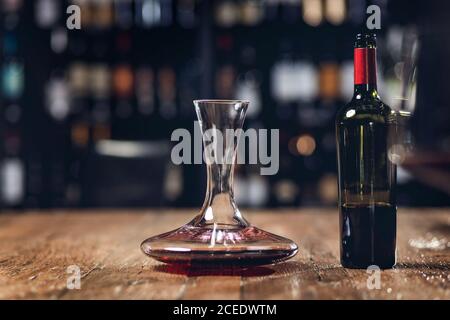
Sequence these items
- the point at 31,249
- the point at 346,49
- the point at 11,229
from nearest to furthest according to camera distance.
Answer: the point at 31,249, the point at 11,229, the point at 346,49

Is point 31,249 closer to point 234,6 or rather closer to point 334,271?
point 334,271

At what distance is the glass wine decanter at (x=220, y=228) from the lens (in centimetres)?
88

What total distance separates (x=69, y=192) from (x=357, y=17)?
187 centimetres

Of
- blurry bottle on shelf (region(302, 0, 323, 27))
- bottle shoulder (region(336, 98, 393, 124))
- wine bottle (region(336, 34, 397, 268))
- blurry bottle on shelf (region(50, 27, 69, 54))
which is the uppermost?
blurry bottle on shelf (region(302, 0, 323, 27))

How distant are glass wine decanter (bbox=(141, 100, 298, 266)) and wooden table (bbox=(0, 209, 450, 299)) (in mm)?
24

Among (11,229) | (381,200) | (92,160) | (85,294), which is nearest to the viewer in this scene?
(85,294)

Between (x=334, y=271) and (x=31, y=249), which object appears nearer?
(x=334, y=271)

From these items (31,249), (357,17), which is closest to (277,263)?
(31,249)

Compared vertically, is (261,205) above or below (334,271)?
below

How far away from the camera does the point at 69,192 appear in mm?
3881

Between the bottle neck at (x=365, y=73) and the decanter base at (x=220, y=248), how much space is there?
0.72 feet

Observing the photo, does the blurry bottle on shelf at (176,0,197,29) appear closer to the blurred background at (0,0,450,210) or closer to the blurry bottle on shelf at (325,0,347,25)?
the blurred background at (0,0,450,210)

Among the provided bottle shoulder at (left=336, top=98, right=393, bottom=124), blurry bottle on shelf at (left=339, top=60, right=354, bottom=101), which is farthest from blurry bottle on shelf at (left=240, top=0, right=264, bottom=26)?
bottle shoulder at (left=336, top=98, right=393, bottom=124)

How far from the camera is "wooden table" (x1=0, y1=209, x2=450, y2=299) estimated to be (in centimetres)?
78
